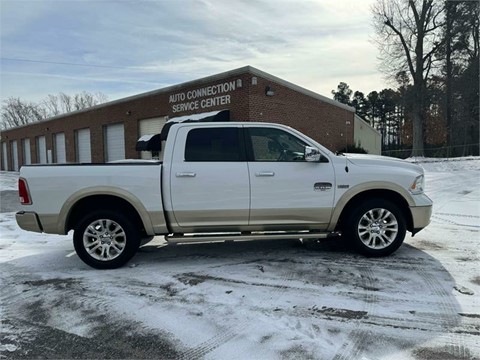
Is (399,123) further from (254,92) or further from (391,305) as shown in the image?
(391,305)

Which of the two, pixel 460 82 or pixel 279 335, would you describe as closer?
pixel 279 335

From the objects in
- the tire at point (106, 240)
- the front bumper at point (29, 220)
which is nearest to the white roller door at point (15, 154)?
the front bumper at point (29, 220)

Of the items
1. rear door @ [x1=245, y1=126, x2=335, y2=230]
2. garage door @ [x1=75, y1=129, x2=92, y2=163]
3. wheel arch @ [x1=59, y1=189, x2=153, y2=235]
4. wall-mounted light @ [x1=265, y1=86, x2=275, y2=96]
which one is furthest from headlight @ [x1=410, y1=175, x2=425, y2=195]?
garage door @ [x1=75, y1=129, x2=92, y2=163]

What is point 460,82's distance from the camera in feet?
106

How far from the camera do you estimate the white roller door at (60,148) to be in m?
30.6

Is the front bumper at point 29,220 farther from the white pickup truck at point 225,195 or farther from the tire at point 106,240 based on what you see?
the tire at point 106,240

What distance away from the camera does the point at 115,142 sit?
24719 millimetres

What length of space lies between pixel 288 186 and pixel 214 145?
1.18 m

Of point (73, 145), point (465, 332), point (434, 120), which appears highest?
point (434, 120)

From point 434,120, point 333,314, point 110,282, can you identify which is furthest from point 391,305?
point 434,120

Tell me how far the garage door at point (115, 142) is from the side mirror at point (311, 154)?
67.5ft

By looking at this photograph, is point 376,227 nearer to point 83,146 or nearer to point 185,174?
point 185,174

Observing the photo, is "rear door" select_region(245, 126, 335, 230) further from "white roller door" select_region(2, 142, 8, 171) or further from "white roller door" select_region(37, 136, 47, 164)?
"white roller door" select_region(2, 142, 8, 171)

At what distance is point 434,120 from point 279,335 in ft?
165
